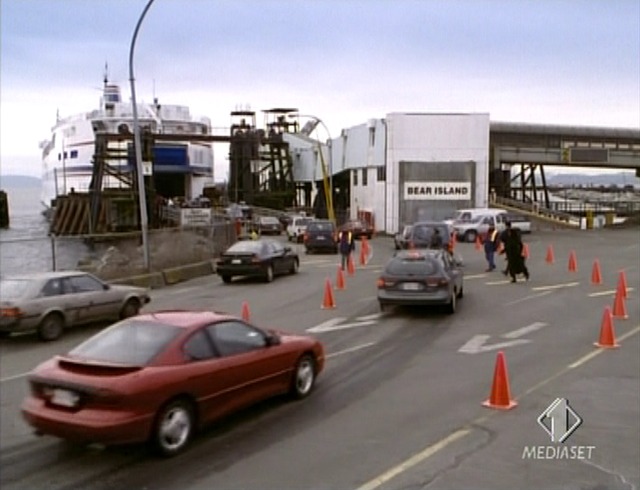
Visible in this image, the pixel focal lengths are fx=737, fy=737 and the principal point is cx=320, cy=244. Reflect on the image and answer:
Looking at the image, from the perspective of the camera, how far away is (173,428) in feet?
23.8

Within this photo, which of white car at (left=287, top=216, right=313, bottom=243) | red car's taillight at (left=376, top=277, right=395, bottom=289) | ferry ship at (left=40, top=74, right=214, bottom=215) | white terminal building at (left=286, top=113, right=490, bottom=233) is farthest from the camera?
ferry ship at (left=40, top=74, right=214, bottom=215)

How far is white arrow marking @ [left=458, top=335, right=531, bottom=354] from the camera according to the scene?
494 inches

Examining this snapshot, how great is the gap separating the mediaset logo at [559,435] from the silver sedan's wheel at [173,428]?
332cm

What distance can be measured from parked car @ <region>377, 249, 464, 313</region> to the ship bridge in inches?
1675

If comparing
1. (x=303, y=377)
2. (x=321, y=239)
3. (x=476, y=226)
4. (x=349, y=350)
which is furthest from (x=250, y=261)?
(x=476, y=226)

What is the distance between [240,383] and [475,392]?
3271 millimetres

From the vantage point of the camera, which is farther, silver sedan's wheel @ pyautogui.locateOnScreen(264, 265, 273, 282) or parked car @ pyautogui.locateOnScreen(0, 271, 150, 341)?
silver sedan's wheel @ pyautogui.locateOnScreen(264, 265, 273, 282)

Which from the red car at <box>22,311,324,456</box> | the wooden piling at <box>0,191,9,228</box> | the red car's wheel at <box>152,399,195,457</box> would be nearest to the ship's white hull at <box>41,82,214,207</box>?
the wooden piling at <box>0,191,9,228</box>

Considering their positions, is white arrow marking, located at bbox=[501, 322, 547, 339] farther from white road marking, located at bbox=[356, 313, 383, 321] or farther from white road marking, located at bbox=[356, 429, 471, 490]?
white road marking, located at bbox=[356, 429, 471, 490]

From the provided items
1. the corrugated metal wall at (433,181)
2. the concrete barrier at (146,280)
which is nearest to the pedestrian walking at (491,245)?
the concrete barrier at (146,280)

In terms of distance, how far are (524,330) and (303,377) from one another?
6541mm

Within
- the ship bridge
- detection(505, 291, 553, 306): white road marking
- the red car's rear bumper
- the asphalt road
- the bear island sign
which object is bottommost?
the asphalt road

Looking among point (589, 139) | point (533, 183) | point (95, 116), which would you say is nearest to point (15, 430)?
point (589, 139)

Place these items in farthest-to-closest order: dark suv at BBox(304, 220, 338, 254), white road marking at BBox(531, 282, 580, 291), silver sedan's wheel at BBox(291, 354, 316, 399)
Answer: dark suv at BBox(304, 220, 338, 254) < white road marking at BBox(531, 282, 580, 291) < silver sedan's wheel at BBox(291, 354, 316, 399)
